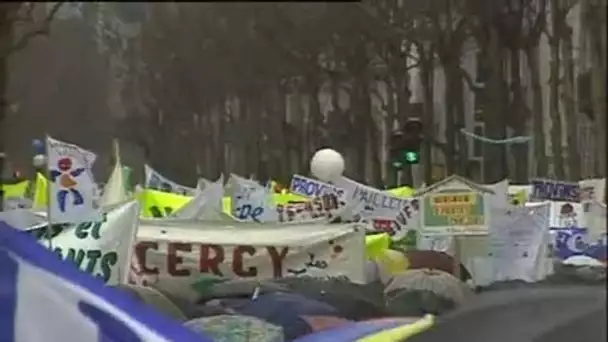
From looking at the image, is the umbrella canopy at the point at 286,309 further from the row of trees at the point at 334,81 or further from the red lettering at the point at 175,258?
the red lettering at the point at 175,258

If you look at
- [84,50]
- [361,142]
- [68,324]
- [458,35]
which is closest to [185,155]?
[84,50]

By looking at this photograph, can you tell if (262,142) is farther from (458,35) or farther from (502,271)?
(502,271)

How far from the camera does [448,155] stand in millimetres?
4730

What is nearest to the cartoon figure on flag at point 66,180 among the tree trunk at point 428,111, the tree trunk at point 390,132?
the tree trunk at point 428,111

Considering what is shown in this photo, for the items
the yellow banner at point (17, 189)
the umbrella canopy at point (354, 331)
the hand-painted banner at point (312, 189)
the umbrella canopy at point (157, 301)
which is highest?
the yellow banner at point (17, 189)

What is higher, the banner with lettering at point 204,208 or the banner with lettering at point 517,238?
the banner with lettering at point 204,208

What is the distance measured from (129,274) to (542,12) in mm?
1204

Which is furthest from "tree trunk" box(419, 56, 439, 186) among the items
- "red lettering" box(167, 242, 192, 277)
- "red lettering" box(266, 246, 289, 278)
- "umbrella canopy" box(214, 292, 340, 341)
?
"umbrella canopy" box(214, 292, 340, 341)

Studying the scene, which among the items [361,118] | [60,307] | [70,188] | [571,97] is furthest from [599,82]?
[361,118]

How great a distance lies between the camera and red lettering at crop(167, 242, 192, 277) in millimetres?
4027

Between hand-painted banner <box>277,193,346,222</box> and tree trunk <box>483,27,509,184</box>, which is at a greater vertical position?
tree trunk <box>483,27,509,184</box>

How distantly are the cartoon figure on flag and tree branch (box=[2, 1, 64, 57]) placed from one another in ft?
4.67

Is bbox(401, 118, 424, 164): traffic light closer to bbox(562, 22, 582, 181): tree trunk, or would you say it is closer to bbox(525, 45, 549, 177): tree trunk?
bbox(525, 45, 549, 177): tree trunk

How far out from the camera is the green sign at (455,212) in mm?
3646
